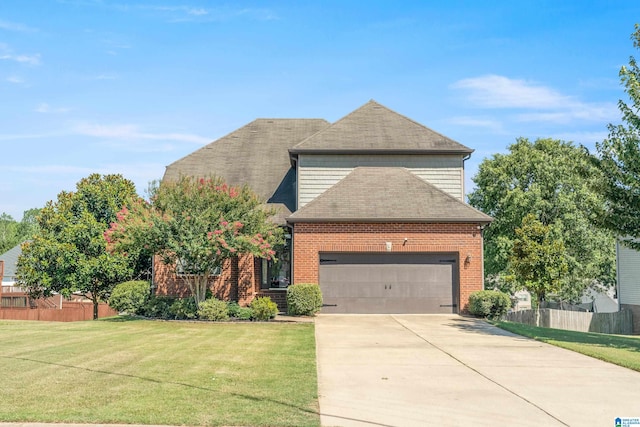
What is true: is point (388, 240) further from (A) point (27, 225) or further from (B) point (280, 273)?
(A) point (27, 225)

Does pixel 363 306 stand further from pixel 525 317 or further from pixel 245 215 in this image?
pixel 525 317

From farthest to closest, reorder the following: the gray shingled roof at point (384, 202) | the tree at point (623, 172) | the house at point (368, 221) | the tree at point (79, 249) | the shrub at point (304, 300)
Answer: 1. the tree at point (79, 249)
2. the house at point (368, 221)
3. the gray shingled roof at point (384, 202)
4. the shrub at point (304, 300)
5. the tree at point (623, 172)

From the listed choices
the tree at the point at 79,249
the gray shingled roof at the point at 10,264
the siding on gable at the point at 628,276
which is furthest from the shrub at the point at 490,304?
the gray shingled roof at the point at 10,264

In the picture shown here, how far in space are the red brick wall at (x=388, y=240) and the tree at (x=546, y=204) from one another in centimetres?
1536

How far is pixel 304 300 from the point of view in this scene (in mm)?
20719

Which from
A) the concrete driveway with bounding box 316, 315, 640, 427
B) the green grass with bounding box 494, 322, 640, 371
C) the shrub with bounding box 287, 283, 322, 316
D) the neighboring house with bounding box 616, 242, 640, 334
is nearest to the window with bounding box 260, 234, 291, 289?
the shrub with bounding box 287, 283, 322, 316

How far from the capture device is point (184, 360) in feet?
36.7

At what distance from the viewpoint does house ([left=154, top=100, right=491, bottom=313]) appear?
2223 centimetres

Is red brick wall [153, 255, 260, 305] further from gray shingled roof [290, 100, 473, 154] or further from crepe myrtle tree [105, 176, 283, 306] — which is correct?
gray shingled roof [290, 100, 473, 154]

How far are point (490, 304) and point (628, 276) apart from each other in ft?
48.0

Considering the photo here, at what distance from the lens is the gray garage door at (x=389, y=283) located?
22391 mm

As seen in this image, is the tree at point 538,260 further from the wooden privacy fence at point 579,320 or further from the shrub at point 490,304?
the wooden privacy fence at point 579,320

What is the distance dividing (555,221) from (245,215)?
24.7 m

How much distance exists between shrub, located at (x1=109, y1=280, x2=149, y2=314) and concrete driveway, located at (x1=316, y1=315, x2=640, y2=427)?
30.4 ft
